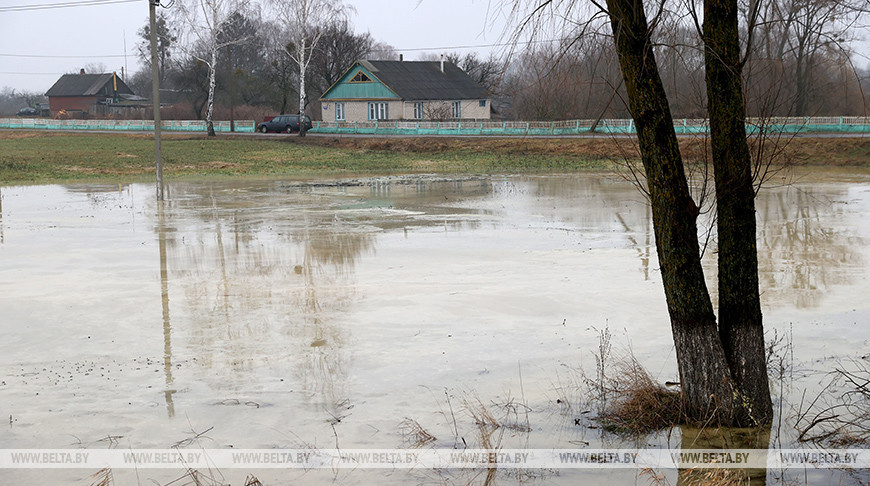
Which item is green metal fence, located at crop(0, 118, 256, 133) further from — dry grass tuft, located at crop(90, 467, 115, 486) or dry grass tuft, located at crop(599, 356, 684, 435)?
dry grass tuft, located at crop(90, 467, 115, 486)

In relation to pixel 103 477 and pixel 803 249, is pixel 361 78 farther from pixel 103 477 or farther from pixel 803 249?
pixel 103 477

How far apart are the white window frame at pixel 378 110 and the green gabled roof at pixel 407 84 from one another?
634mm

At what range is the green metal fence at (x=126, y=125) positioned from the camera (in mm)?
66000

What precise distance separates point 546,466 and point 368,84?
6968 centimetres

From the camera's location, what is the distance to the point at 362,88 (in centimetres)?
7412

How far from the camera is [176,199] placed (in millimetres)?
25031

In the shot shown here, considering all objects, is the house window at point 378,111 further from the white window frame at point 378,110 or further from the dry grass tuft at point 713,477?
the dry grass tuft at point 713,477

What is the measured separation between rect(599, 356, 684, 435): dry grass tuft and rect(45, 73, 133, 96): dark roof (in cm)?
10146

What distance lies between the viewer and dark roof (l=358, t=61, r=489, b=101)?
241ft

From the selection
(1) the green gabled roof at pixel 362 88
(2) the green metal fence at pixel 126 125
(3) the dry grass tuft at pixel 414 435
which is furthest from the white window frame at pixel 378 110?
(3) the dry grass tuft at pixel 414 435

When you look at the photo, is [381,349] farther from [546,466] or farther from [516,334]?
[546,466]

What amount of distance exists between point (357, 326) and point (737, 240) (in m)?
4.90
